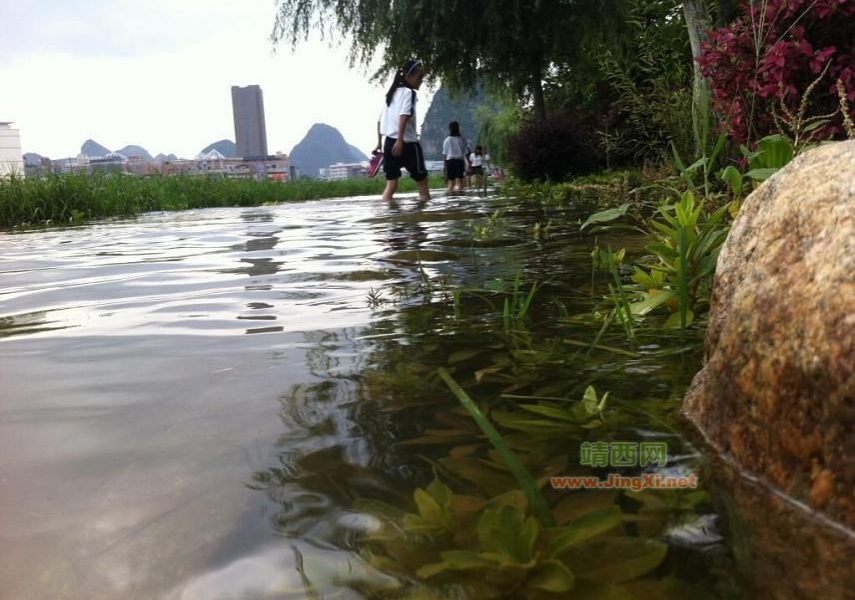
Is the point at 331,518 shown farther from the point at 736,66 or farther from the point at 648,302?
the point at 736,66

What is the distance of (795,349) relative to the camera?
1014mm

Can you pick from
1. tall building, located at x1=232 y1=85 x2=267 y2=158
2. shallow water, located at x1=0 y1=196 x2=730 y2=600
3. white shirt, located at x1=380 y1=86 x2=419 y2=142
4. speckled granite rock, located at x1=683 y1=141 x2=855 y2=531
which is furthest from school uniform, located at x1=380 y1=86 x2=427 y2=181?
tall building, located at x1=232 y1=85 x2=267 y2=158

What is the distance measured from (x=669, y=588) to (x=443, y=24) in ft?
48.0

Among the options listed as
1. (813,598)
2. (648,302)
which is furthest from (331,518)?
(648,302)

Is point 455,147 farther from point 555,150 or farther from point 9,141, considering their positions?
point 9,141

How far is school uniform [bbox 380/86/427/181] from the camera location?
9031 mm

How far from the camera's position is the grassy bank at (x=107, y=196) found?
362 inches

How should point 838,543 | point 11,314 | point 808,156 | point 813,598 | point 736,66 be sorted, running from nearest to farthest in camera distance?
1. point 813,598
2. point 838,543
3. point 808,156
4. point 11,314
5. point 736,66

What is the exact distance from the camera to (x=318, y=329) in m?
2.11

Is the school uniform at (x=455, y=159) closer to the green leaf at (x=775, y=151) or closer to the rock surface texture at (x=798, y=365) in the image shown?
the green leaf at (x=775, y=151)

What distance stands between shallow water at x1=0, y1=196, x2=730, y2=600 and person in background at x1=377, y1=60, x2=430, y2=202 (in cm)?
626

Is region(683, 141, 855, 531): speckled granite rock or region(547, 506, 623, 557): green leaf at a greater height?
region(683, 141, 855, 531): speckled granite rock

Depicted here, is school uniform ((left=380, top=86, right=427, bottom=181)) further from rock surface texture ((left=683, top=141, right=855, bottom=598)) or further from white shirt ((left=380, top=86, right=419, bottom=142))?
rock surface texture ((left=683, top=141, right=855, bottom=598))

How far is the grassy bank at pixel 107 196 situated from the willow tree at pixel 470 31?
4229 millimetres
